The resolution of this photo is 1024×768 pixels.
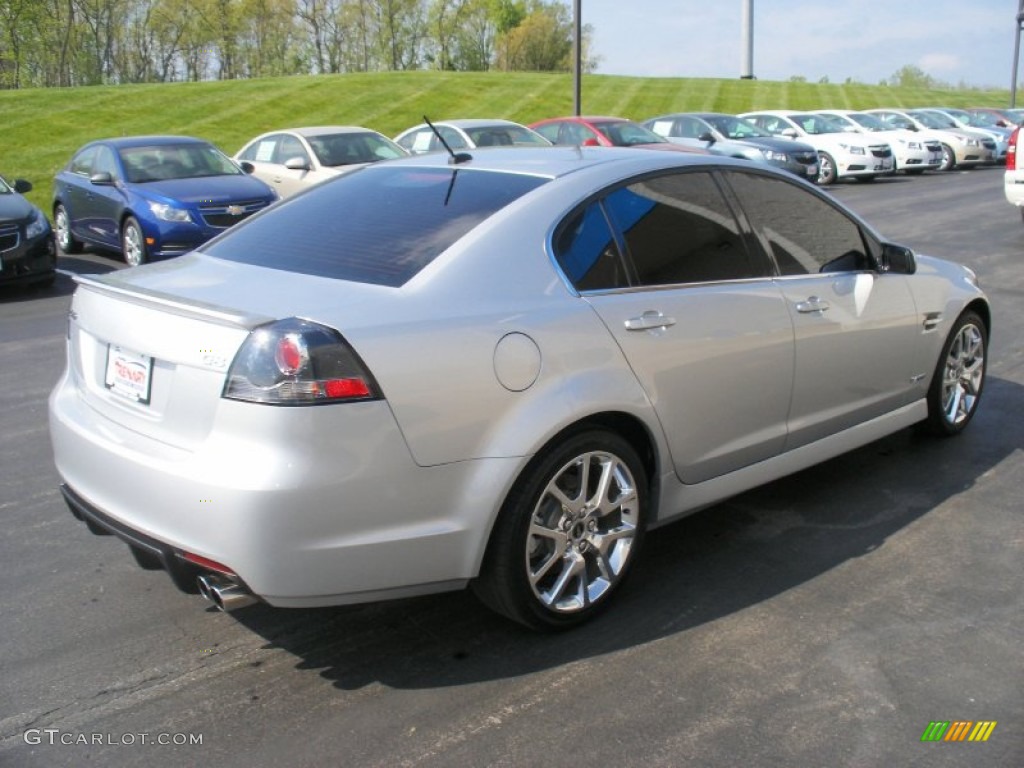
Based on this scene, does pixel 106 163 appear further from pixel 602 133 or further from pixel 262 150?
pixel 602 133

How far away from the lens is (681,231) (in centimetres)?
427

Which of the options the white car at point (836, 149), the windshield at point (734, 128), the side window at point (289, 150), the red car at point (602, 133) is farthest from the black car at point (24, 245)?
the white car at point (836, 149)

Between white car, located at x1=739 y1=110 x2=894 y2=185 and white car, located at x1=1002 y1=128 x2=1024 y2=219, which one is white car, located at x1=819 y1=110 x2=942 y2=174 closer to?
white car, located at x1=739 y1=110 x2=894 y2=185

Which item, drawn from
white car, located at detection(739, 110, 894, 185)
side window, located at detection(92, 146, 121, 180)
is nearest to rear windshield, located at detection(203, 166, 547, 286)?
side window, located at detection(92, 146, 121, 180)

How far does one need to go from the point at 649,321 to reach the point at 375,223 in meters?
1.07

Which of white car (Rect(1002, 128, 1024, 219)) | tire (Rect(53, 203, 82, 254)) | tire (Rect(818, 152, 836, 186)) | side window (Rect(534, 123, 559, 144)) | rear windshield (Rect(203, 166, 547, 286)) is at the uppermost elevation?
rear windshield (Rect(203, 166, 547, 286))

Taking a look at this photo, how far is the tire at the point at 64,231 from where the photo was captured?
14469 mm

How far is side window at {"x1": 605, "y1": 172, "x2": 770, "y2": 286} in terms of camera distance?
410 cm

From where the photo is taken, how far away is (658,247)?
4.14m

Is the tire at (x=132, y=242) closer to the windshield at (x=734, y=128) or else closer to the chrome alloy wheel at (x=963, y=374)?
the chrome alloy wheel at (x=963, y=374)

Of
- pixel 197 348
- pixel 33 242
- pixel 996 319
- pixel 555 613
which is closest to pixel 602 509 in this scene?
pixel 555 613

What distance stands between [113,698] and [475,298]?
5.51 feet

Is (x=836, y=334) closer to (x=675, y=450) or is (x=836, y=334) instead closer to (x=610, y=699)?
(x=675, y=450)

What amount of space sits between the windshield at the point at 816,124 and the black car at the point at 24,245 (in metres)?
19.0
